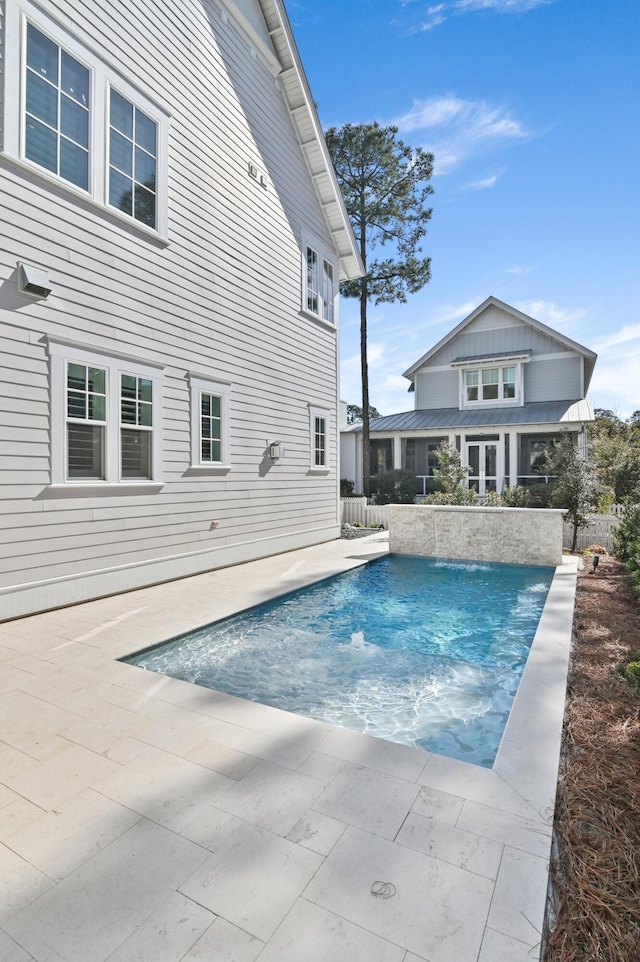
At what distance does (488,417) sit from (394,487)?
14.1 ft

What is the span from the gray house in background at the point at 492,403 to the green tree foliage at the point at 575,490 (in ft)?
19.8

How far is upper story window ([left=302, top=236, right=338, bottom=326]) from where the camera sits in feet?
35.1

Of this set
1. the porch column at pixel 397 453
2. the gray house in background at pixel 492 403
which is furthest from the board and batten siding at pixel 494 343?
the porch column at pixel 397 453

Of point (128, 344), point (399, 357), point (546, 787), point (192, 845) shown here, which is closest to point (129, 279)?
point (128, 344)

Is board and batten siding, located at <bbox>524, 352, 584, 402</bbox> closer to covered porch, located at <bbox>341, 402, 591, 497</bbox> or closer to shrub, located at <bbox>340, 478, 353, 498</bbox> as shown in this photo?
covered porch, located at <bbox>341, 402, 591, 497</bbox>

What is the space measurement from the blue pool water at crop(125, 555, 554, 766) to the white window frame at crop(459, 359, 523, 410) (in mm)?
12640

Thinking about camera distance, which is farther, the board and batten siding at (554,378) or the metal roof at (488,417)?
the board and batten siding at (554,378)

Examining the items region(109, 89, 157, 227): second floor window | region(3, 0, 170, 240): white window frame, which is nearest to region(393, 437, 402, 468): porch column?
region(3, 0, 170, 240): white window frame

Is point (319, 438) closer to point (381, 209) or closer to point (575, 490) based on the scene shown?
point (575, 490)

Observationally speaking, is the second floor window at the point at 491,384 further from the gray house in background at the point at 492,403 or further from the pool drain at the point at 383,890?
the pool drain at the point at 383,890

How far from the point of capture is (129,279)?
641 cm

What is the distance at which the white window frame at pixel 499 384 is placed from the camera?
18.4 metres

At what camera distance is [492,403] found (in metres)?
18.8

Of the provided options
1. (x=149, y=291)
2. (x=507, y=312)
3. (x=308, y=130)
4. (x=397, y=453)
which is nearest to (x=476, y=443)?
(x=397, y=453)
